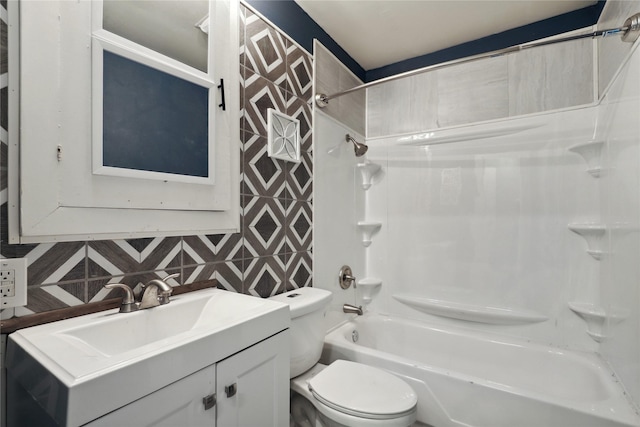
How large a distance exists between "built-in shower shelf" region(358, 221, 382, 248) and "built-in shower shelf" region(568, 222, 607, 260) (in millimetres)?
1244

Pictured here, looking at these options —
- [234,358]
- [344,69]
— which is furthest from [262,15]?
[234,358]

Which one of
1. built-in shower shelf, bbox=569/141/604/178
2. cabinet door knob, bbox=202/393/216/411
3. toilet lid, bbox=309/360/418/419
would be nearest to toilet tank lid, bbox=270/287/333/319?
toilet lid, bbox=309/360/418/419

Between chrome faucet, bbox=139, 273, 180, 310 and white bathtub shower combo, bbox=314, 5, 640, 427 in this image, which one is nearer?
chrome faucet, bbox=139, 273, 180, 310

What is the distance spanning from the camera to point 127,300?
1023 millimetres

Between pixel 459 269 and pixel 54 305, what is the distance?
2217mm

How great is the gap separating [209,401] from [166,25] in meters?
1.32

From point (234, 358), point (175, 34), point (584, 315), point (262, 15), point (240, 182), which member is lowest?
point (584, 315)

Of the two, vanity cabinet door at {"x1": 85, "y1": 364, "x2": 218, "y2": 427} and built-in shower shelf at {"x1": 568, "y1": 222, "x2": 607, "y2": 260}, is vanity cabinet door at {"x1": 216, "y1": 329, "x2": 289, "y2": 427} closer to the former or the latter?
vanity cabinet door at {"x1": 85, "y1": 364, "x2": 218, "y2": 427}

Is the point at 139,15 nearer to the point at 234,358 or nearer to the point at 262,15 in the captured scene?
the point at 262,15

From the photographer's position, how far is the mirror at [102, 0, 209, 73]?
3.44ft

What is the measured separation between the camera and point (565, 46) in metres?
1.92

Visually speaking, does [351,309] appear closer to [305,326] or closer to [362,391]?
[305,326]

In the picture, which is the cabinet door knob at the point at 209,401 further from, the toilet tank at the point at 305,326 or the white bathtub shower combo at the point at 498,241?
the white bathtub shower combo at the point at 498,241

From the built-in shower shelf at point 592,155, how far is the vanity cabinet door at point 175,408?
222cm
